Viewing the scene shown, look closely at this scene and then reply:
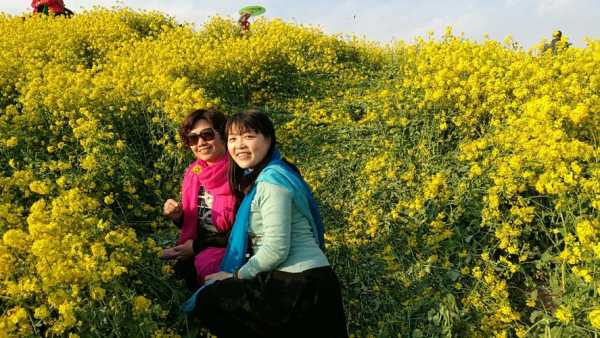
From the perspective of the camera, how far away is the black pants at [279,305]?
1.88 metres

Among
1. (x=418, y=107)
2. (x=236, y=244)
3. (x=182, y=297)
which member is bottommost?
(x=182, y=297)

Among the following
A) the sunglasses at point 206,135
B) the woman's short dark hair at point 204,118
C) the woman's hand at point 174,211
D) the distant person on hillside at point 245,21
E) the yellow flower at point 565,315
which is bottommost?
the yellow flower at point 565,315

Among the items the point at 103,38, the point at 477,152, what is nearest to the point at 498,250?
the point at 477,152

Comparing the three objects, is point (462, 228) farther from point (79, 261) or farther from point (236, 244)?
point (79, 261)

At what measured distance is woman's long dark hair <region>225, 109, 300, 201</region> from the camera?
2.04 metres

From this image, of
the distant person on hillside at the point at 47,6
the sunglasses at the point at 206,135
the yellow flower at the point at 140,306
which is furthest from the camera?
the distant person on hillside at the point at 47,6

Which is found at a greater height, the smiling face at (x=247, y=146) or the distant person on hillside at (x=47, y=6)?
the distant person on hillside at (x=47, y=6)

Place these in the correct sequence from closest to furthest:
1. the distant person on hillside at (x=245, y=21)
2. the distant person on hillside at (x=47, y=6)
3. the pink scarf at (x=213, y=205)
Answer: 1. the pink scarf at (x=213, y=205)
2. the distant person on hillside at (x=47, y=6)
3. the distant person on hillside at (x=245, y=21)

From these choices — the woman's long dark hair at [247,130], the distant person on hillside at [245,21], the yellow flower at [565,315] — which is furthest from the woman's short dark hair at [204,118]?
the distant person on hillside at [245,21]

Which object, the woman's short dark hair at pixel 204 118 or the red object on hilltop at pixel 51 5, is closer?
the woman's short dark hair at pixel 204 118

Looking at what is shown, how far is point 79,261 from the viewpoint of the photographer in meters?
1.81

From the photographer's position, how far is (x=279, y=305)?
1874mm

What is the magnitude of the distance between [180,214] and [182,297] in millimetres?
592

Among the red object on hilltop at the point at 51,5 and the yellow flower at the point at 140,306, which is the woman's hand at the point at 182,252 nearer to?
the yellow flower at the point at 140,306
